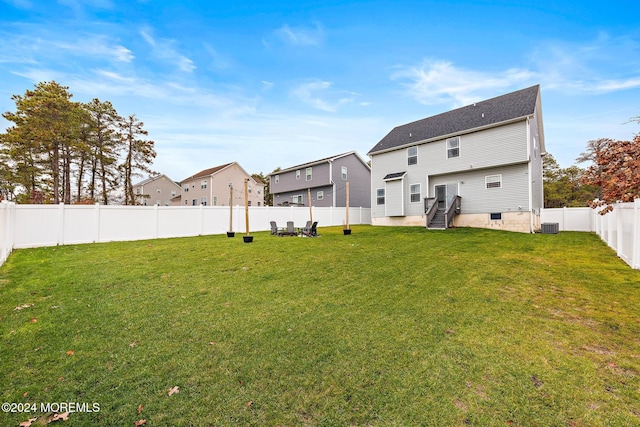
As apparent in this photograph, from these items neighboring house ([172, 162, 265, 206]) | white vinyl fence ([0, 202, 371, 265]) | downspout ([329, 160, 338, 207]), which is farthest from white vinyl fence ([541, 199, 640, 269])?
neighboring house ([172, 162, 265, 206])

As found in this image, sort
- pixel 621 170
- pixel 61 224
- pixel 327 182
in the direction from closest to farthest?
1. pixel 621 170
2. pixel 61 224
3. pixel 327 182

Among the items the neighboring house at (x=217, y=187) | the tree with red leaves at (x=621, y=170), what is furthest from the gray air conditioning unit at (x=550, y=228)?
the neighboring house at (x=217, y=187)

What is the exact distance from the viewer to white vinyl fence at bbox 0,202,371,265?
1018cm

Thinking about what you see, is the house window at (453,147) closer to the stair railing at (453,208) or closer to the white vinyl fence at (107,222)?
the stair railing at (453,208)

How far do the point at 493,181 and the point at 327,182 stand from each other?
13867mm

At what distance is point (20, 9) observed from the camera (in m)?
9.34

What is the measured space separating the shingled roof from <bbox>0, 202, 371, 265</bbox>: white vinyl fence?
11.5 m

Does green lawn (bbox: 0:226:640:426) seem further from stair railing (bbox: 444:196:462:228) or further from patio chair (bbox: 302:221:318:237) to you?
stair railing (bbox: 444:196:462:228)

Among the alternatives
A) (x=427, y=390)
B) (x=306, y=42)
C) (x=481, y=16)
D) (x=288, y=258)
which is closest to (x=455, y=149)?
(x=481, y=16)

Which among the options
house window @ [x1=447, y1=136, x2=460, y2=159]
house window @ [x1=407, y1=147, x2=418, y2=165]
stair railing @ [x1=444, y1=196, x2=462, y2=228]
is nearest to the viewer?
stair railing @ [x1=444, y1=196, x2=462, y2=228]

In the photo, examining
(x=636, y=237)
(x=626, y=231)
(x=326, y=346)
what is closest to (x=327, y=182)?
(x=626, y=231)

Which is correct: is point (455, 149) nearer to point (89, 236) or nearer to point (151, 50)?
point (151, 50)

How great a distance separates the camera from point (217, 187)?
3488cm

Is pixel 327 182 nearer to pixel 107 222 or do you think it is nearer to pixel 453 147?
pixel 453 147
